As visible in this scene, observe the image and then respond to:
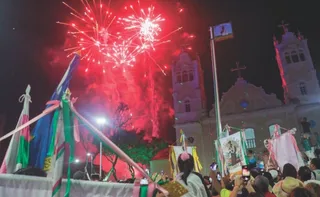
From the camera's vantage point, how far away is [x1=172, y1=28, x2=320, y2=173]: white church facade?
1063 inches

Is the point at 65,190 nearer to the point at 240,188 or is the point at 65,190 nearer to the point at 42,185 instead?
the point at 42,185

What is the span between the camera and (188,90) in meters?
32.2

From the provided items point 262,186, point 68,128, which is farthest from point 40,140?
point 262,186

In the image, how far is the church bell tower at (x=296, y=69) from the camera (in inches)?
1074

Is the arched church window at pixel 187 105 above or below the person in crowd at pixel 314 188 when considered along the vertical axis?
above

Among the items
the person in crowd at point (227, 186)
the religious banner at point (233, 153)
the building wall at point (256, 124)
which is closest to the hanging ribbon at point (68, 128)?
the person in crowd at point (227, 186)

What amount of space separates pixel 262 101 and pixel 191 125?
8813mm

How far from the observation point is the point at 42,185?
243cm

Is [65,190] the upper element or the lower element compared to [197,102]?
lower

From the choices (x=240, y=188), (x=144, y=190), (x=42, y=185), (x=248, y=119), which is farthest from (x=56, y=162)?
(x=248, y=119)

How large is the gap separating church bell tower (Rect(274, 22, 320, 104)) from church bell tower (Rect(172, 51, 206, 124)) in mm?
9707

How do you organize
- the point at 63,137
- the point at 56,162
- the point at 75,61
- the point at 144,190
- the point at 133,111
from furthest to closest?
the point at 133,111, the point at 75,61, the point at 63,137, the point at 56,162, the point at 144,190

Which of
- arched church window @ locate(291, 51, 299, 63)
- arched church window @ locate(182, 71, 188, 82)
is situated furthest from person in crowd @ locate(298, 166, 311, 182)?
arched church window @ locate(182, 71, 188, 82)

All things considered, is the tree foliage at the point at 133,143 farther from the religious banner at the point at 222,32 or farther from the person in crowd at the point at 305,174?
the person in crowd at the point at 305,174
